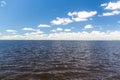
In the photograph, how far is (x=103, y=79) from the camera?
81.0 feet

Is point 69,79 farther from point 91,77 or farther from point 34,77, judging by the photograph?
point 34,77

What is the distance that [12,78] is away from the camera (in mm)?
25391

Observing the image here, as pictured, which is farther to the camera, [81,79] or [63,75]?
[63,75]

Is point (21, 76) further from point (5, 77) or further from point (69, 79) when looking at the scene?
point (69, 79)

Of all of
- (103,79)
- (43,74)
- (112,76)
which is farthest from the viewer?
(43,74)

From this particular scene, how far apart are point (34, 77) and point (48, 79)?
8.41 ft

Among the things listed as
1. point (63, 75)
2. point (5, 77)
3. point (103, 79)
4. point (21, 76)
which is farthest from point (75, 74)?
point (5, 77)

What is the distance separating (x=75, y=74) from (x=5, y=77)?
12.4m

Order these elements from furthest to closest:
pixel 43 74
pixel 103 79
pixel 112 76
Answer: pixel 43 74, pixel 112 76, pixel 103 79

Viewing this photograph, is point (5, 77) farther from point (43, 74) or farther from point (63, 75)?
point (63, 75)

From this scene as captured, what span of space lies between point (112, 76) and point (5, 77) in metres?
18.4

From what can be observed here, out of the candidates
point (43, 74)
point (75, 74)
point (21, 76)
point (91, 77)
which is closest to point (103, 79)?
point (91, 77)

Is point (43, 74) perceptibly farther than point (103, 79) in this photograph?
Yes

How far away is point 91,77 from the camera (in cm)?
2589
